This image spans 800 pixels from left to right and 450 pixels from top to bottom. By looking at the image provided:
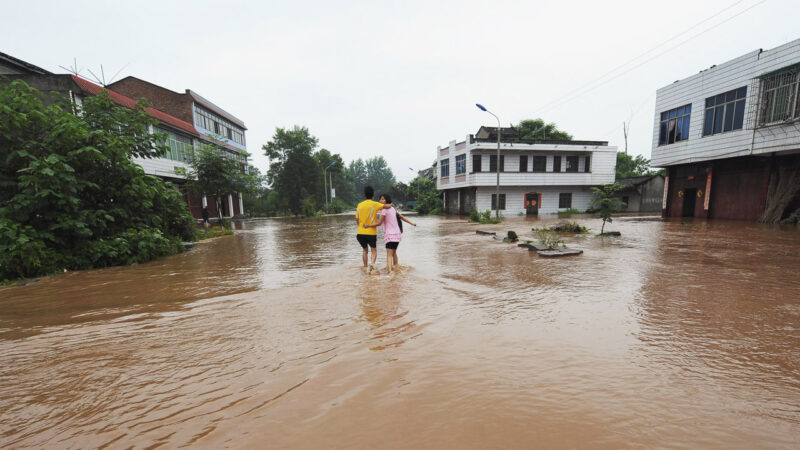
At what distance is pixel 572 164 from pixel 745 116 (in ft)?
53.3

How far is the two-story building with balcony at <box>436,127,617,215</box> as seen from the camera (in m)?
30.6

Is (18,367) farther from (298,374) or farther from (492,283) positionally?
(492,283)

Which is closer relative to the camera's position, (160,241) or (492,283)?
(492,283)

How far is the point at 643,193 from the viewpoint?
32.7 m

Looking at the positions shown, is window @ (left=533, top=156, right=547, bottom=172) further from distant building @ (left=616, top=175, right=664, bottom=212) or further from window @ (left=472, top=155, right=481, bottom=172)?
distant building @ (left=616, top=175, right=664, bottom=212)

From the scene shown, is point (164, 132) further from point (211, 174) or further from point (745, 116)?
point (745, 116)

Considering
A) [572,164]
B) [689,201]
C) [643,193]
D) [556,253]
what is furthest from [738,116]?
[643,193]

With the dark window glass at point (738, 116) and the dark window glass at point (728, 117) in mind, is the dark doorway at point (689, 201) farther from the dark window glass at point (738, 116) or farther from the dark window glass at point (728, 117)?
A: the dark window glass at point (738, 116)

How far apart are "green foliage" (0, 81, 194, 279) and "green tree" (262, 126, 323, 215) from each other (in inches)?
1545

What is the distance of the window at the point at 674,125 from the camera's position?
1916 cm

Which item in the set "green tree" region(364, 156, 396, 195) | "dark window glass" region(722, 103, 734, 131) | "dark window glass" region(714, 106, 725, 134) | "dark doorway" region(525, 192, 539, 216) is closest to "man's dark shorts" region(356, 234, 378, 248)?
"dark window glass" region(722, 103, 734, 131)

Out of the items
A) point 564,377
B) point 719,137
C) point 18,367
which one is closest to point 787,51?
point 719,137

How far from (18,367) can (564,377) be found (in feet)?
16.1

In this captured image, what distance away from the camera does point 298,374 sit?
2.88 metres
